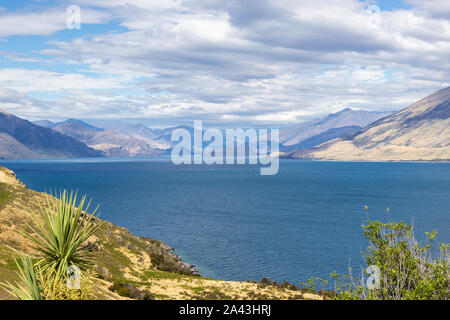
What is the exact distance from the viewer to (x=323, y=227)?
10988 centimetres

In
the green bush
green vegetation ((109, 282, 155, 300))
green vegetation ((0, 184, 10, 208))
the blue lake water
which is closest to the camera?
the green bush

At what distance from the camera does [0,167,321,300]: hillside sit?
45.0 metres

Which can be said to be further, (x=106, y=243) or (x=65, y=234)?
(x=106, y=243)

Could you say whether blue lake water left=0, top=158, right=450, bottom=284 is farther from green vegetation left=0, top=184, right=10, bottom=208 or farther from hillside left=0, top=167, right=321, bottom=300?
green vegetation left=0, top=184, right=10, bottom=208

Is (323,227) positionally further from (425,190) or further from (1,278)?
(425,190)

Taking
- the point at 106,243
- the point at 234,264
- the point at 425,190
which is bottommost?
the point at 234,264

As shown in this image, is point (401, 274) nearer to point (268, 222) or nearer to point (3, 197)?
point (3, 197)

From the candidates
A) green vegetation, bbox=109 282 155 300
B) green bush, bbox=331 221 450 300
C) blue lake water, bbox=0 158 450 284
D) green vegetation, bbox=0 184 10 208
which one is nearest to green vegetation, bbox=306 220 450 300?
green bush, bbox=331 221 450 300

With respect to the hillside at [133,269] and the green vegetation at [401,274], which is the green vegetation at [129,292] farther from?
the green vegetation at [401,274]

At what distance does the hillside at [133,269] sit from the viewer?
4497cm

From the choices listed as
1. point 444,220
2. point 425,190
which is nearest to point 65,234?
point 444,220

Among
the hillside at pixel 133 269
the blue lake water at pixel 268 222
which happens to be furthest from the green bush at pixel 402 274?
the blue lake water at pixel 268 222

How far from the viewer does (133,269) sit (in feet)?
197
